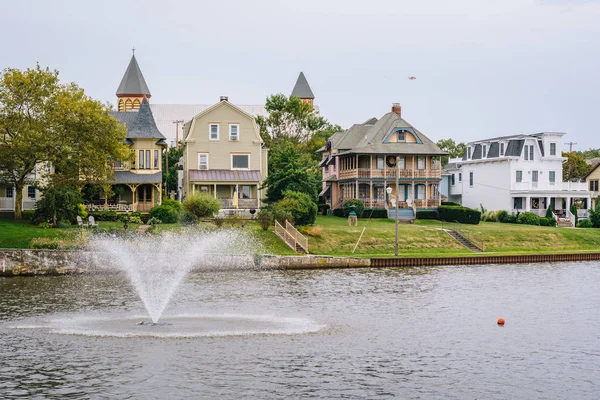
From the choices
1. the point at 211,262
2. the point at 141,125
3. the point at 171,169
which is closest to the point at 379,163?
the point at 141,125

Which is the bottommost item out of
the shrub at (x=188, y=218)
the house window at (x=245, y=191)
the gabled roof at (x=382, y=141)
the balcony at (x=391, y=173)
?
the shrub at (x=188, y=218)

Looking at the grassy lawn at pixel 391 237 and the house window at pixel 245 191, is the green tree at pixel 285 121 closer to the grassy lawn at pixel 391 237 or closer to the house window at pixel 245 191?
the house window at pixel 245 191

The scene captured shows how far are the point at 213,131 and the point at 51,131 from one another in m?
21.3

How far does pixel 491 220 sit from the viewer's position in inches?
3561

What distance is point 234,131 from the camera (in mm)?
83438

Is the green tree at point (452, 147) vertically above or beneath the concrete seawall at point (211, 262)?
above

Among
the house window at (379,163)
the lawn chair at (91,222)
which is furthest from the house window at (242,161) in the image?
the lawn chair at (91,222)

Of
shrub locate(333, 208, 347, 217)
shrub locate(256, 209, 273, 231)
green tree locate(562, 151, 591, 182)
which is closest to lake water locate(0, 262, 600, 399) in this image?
shrub locate(256, 209, 273, 231)

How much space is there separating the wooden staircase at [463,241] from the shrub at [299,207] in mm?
12696

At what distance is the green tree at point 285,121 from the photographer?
106 m

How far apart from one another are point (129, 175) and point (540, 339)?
5148 centimetres

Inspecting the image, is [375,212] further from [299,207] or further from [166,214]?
[166,214]

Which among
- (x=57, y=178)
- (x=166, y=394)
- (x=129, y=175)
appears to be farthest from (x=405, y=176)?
(x=166, y=394)

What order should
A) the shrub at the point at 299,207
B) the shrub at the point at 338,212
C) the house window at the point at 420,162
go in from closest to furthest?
the shrub at the point at 299,207 → the shrub at the point at 338,212 → the house window at the point at 420,162
